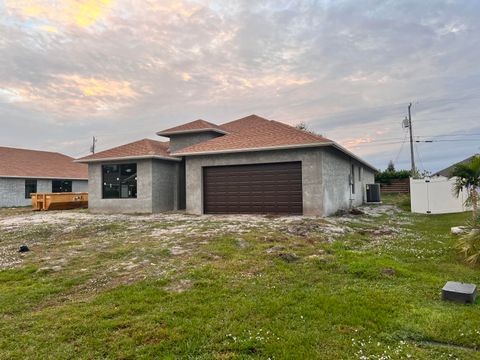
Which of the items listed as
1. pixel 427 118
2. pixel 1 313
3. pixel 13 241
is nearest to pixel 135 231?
pixel 13 241

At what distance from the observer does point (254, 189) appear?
14.7 m

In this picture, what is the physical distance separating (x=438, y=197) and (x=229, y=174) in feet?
35.2

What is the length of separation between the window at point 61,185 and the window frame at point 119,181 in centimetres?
1275

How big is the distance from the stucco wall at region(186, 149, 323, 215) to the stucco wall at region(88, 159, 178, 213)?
2.25m

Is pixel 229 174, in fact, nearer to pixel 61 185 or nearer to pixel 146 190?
pixel 146 190

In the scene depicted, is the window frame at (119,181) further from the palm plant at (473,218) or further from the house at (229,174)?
the palm plant at (473,218)

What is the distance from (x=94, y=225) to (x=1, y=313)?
833 cm

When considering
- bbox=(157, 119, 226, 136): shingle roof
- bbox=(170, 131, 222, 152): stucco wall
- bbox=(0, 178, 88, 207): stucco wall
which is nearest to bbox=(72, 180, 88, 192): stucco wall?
bbox=(0, 178, 88, 207): stucco wall

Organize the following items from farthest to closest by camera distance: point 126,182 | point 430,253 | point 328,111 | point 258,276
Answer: point 328,111, point 126,182, point 430,253, point 258,276

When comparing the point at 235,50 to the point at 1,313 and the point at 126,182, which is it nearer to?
the point at 126,182

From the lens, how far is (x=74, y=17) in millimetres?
11719

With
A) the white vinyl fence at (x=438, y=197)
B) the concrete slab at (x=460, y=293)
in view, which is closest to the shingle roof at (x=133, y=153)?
the white vinyl fence at (x=438, y=197)

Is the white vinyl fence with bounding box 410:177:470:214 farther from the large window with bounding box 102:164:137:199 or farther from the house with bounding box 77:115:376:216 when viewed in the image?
the large window with bounding box 102:164:137:199

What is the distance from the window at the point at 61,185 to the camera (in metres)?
27.8
